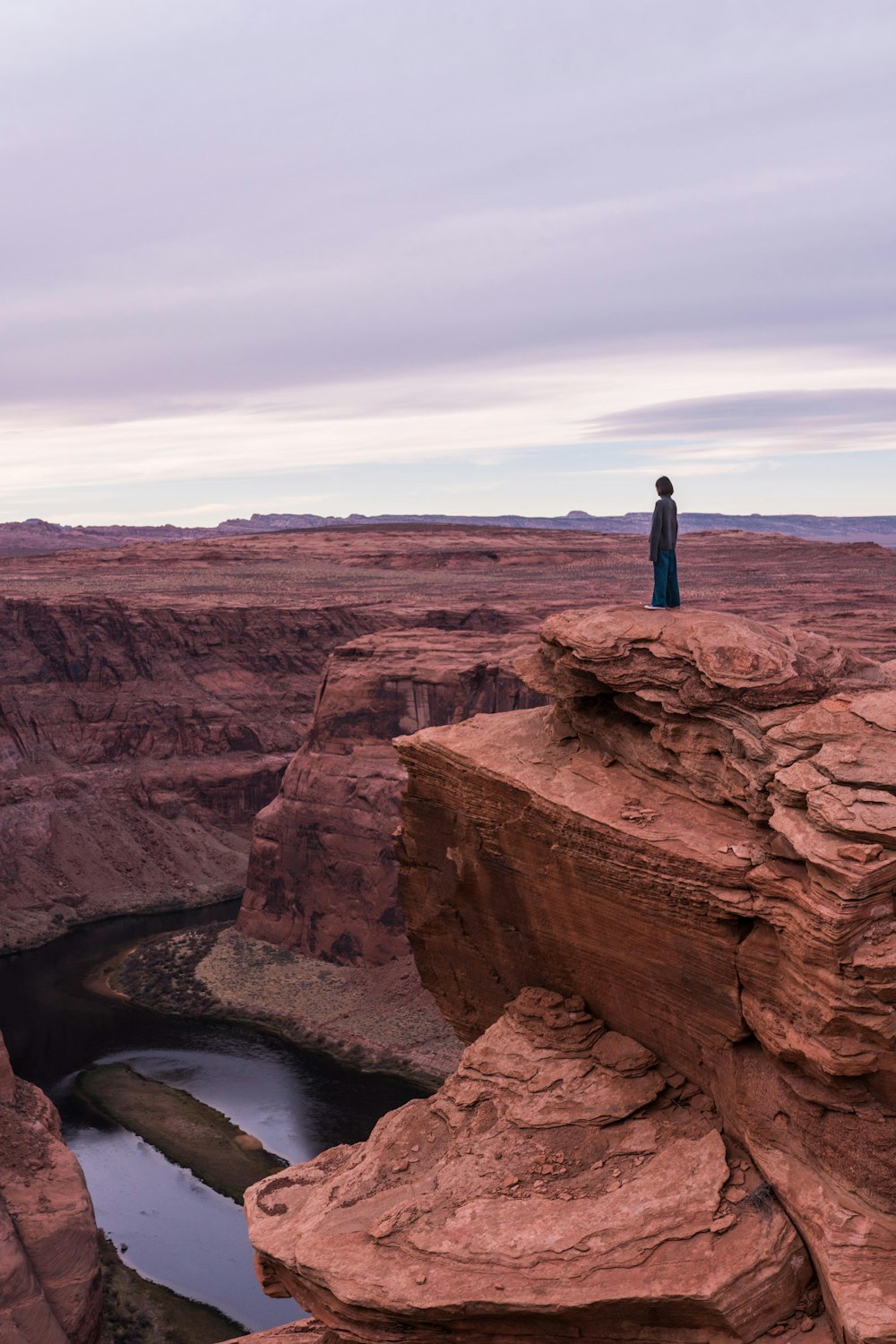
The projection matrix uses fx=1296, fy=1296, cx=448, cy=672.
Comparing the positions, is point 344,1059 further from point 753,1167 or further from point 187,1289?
point 753,1167

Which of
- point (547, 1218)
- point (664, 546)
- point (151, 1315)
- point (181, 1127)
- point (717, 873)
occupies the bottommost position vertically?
point (181, 1127)

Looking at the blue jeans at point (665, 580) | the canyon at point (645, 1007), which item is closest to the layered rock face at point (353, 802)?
the canyon at point (645, 1007)

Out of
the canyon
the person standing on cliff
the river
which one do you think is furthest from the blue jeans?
the river

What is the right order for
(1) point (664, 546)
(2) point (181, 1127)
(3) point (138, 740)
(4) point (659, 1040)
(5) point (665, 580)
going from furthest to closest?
(3) point (138, 740) → (2) point (181, 1127) → (1) point (664, 546) → (5) point (665, 580) → (4) point (659, 1040)

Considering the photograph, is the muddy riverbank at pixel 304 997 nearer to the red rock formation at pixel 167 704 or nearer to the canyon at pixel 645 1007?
the red rock formation at pixel 167 704

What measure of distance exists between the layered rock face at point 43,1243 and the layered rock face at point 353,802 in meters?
30.7

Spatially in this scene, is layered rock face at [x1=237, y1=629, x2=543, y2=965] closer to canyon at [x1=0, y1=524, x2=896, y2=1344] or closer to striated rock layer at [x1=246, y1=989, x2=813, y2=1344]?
canyon at [x1=0, y1=524, x2=896, y2=1344]

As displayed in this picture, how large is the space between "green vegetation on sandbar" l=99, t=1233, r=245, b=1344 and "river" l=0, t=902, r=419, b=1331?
22.6 inches

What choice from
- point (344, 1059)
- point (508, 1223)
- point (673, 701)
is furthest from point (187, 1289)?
point (673, 701)

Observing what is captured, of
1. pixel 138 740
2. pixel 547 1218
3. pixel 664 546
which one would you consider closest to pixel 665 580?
pixel 664 546

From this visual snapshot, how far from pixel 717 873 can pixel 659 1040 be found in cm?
301

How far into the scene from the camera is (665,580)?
20.2 metres

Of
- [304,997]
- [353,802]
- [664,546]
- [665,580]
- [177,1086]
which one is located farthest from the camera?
[353,802]

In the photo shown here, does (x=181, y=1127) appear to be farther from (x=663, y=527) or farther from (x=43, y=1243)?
(x=663, y=527)
